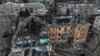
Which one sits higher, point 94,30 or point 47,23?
point 47,23

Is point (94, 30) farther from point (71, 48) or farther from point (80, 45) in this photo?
point (71, 48)

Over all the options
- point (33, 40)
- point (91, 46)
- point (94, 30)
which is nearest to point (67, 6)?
point (94, 30)

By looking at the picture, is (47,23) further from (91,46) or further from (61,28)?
(91,46)

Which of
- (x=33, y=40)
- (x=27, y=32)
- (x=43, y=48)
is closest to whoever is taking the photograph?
(x=43, y=48)

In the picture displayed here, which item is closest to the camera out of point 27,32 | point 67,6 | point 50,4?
point 27,32

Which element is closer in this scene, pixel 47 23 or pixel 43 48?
pixel 43 48

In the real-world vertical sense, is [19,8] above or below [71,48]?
above

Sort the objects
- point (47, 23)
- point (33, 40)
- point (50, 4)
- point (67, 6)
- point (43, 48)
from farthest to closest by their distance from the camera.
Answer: point (50, 4)
point (67, 6)
point (47, 23)
point (33, 40)
point (43, 48)

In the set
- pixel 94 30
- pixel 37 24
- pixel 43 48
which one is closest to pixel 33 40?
pixel 43 48

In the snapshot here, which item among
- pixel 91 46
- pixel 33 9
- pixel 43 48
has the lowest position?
pixel 91 46
